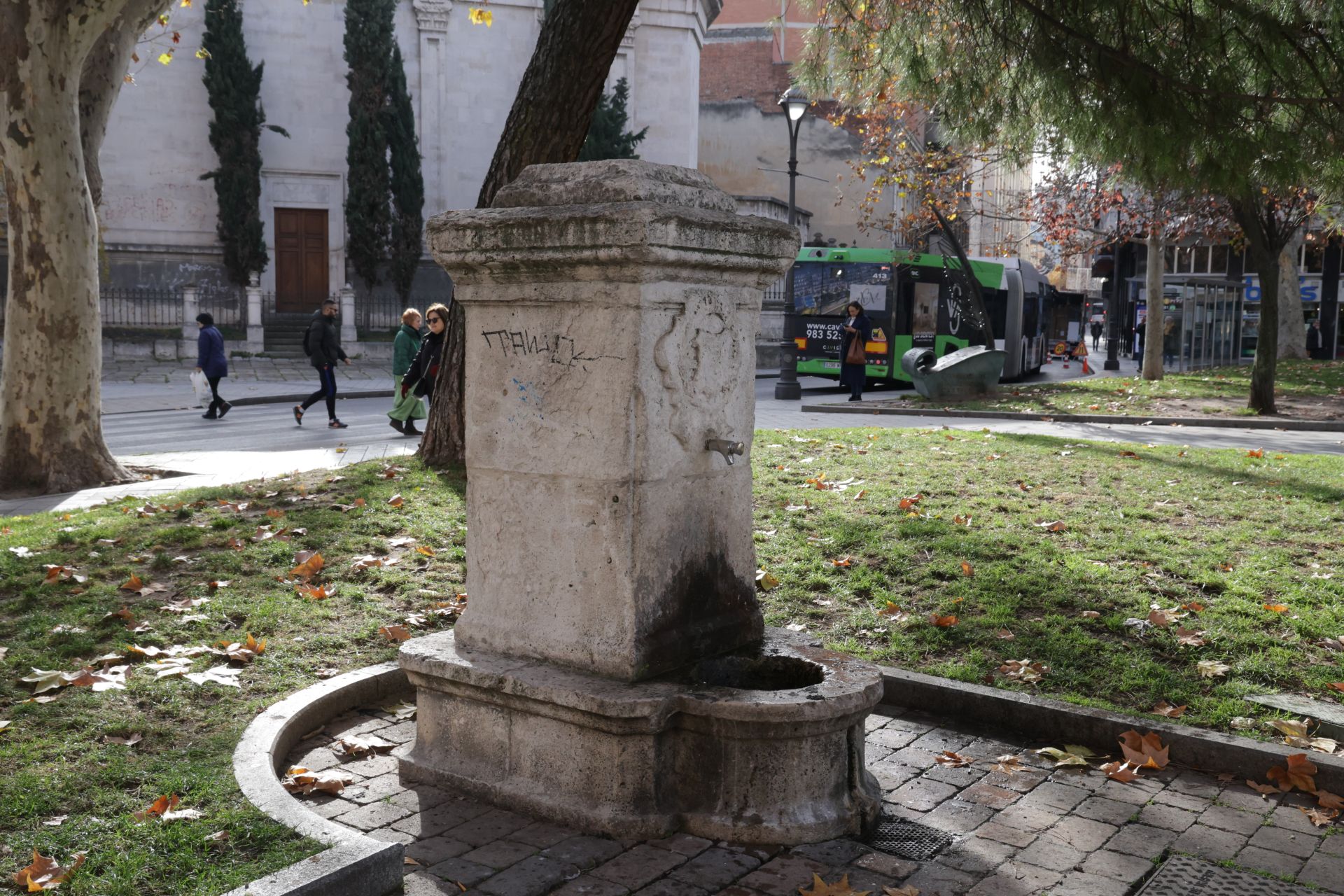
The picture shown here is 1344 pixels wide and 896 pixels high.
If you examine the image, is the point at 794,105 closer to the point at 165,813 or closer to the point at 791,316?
the point at 791,316

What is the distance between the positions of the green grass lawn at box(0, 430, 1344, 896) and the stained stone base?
86 cm

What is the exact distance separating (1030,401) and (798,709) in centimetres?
1630

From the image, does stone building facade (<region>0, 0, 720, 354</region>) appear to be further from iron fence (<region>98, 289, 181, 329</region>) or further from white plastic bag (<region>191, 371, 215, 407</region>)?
white plastic bag (<region>191, 371, 215, 407</region>)

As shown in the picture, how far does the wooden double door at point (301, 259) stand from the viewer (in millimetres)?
35781

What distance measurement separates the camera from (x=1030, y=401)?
1912 cm

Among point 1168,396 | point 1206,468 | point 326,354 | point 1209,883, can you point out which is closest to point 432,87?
point 326,354

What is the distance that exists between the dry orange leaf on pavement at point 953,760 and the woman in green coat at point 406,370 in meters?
10.6

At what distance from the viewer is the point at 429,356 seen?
42.9 ft

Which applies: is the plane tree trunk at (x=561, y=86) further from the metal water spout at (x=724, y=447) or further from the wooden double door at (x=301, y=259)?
the wooden double door at (x=301, y=259)

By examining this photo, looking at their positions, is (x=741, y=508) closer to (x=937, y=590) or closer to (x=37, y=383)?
(x=937, y=590)

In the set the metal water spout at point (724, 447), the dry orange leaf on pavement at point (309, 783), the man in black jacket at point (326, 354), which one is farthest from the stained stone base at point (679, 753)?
the man in black jacket at point (326, 354)

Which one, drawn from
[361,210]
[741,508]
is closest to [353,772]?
[741,508]

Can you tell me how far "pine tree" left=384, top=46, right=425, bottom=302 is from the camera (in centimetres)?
3403

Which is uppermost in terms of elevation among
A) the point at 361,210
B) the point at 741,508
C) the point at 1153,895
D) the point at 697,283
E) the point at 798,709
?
the point at 361,210
